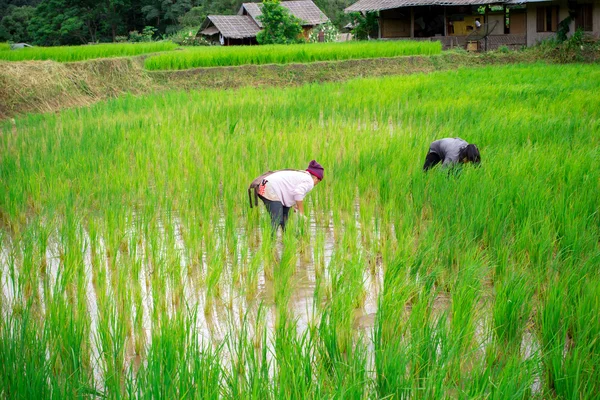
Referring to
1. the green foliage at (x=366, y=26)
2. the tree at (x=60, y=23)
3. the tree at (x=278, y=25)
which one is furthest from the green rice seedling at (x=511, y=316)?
the tree at (x=60, y=23)

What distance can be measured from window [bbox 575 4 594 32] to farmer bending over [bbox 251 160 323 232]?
15.0 meters

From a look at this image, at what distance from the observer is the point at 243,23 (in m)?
25.3

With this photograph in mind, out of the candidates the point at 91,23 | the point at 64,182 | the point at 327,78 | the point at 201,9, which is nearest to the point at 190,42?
the point at 201,9

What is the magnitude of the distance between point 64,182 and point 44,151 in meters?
1.37

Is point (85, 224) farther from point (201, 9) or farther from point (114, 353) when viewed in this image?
point (201, 9)

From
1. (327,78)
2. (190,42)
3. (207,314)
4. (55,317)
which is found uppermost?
(190,42)

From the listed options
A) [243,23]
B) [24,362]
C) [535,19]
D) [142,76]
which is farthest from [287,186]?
[243,23]

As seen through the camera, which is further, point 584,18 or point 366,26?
point 366,26

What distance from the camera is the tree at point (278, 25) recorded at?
2086cm

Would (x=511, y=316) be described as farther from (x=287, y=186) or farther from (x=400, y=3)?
(x=400, y=3)

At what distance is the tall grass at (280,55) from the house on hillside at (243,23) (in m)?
9.04

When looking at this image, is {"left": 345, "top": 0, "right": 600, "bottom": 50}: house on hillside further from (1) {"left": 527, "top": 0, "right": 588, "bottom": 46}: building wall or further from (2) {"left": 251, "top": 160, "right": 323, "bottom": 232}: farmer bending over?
(2) {"left": 251, "top": 160, "right": 323, "bottom": 232}: farmer bending over

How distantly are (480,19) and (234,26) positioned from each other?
29.6 ft

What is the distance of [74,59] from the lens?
12781mm
